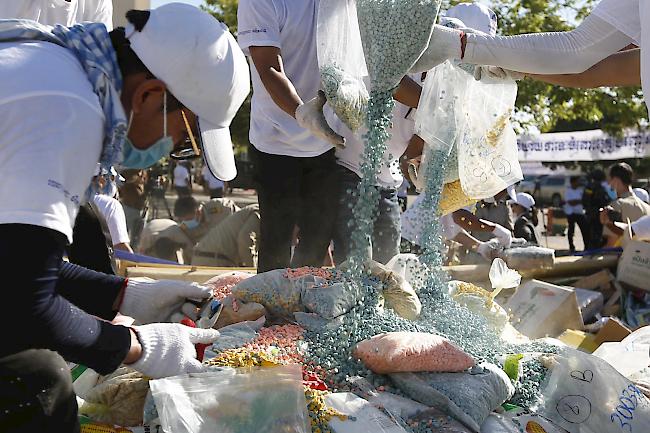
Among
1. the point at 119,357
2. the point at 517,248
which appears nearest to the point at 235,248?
the point at 517,248

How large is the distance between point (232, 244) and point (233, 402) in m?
3.53

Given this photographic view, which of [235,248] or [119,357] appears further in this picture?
[235,248]

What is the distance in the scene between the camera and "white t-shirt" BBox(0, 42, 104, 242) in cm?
132

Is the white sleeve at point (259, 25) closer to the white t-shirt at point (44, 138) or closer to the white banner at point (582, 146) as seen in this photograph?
the white t-shirt at point (44, 138)

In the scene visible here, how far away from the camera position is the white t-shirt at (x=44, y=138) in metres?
1.32

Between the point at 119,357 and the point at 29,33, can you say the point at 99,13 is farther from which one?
the point at 119,357

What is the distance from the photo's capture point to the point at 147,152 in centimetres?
161

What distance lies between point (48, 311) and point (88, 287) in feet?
1.56

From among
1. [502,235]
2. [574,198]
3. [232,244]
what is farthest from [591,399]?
[574,198]

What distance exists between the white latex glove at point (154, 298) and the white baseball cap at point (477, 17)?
168 cm

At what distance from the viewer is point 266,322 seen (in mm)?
2357

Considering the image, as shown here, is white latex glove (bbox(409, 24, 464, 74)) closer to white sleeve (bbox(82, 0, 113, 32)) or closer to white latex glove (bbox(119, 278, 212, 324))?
white latex glove (bbox(119, 278, 212, 324))

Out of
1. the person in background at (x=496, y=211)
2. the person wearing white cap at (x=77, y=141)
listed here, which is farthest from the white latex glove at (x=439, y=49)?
the person in background at (x=496, y=211)

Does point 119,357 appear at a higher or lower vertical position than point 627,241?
higher
